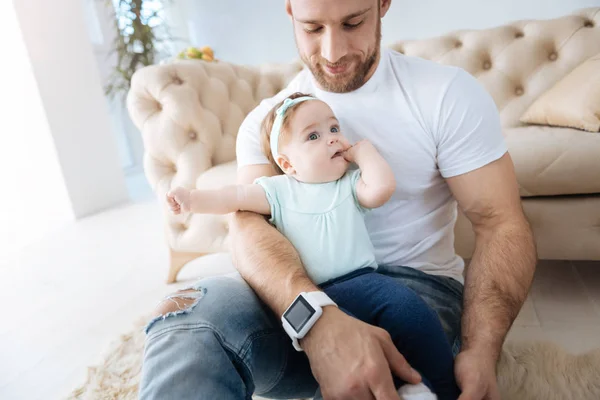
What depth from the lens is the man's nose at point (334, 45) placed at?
92cm

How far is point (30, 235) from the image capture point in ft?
9.68

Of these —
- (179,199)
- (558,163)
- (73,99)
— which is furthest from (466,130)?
(73,99)

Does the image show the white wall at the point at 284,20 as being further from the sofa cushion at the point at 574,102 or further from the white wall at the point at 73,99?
the sofa cushion at the point at 574,102

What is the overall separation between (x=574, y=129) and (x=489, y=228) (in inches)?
35.5

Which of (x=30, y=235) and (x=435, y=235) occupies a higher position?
(x=435, y=235)

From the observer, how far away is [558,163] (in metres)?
1.37

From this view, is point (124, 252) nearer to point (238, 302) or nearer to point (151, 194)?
point (151, 194)

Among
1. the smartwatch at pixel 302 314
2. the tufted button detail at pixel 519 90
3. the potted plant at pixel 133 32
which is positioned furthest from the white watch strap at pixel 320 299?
the potted plant at pixel 133 32

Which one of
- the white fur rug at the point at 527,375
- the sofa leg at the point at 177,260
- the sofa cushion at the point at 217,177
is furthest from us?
the sofa leg at the point at 177,260

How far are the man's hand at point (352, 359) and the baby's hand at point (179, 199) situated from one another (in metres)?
0.35

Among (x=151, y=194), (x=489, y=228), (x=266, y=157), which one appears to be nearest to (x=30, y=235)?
(x=151, y=194)

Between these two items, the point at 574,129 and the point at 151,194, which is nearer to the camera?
the point at 574,129

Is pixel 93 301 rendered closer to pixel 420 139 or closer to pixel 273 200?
pixel 273 200

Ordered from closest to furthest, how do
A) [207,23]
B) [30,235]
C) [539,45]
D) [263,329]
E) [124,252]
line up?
[263,329]
[539,45]
[124,252]
[30,235]
[207,23]
